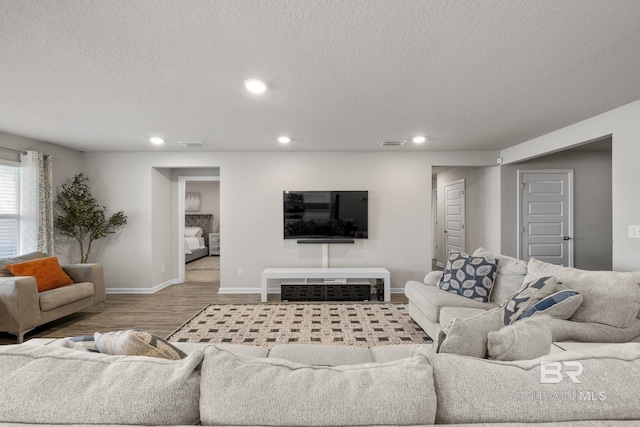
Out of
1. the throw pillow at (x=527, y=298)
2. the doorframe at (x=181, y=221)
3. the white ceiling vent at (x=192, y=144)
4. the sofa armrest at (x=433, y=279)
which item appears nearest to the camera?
A: the throw pillow at (x=527, y=298)

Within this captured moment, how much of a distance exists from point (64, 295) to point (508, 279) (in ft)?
15.4

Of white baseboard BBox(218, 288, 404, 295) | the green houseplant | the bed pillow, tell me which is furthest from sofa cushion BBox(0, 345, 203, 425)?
the bed pillow

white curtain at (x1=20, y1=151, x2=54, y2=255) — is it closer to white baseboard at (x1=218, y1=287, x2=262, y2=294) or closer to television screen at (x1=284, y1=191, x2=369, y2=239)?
white baseboard at (x1=218, y1=287, x2=262, y2=294)

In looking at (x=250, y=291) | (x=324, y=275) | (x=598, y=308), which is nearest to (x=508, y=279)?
(x=598, y=308)

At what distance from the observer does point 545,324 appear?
1.21 m

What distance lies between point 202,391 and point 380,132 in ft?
12.2

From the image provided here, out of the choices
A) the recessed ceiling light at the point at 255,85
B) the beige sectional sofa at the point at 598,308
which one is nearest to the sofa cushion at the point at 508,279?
the beige sectional sofa at the point at 598,308

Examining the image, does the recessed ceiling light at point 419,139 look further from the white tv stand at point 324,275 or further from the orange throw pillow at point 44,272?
the orange throw pillow at point 44,272

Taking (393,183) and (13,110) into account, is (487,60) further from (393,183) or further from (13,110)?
(13,110)

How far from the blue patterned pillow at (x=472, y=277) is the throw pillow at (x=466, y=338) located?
6.39 ft

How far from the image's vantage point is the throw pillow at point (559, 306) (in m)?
2.06

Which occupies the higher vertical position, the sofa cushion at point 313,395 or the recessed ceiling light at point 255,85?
the recessed ceiling light at point 255,85

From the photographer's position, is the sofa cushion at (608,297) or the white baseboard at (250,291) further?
the white baseboard at (250,291)

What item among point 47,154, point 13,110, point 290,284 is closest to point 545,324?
Result: point 290,284
